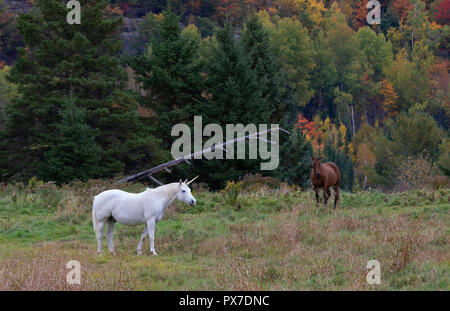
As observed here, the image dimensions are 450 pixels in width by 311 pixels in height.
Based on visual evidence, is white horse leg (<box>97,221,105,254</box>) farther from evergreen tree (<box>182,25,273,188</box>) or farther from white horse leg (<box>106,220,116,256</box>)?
evergreen tree (<box>182,25,273,188</box>)

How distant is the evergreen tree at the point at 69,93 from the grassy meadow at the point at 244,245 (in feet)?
52.4

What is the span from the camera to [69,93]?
37906mm

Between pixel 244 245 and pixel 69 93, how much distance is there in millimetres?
27010

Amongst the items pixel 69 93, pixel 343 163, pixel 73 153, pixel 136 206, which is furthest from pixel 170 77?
pixel 343 163

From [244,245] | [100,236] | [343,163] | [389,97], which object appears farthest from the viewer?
[389,97]

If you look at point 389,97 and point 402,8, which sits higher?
point 402,8

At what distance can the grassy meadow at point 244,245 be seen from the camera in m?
10.1

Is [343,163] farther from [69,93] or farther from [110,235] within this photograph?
[110,235]

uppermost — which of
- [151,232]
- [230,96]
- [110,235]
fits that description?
[230,96]

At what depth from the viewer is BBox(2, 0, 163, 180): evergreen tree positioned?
36.8 meters

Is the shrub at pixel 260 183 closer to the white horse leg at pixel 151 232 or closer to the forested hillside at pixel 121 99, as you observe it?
the forested hillside at pixel 121 99

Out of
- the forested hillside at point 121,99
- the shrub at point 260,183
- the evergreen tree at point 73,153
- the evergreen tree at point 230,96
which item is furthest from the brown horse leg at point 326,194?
the evergreen tree at point 230,96

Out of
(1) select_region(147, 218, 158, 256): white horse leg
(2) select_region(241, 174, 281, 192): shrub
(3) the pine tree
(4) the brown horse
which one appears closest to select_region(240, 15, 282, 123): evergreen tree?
(3) the pine tree
